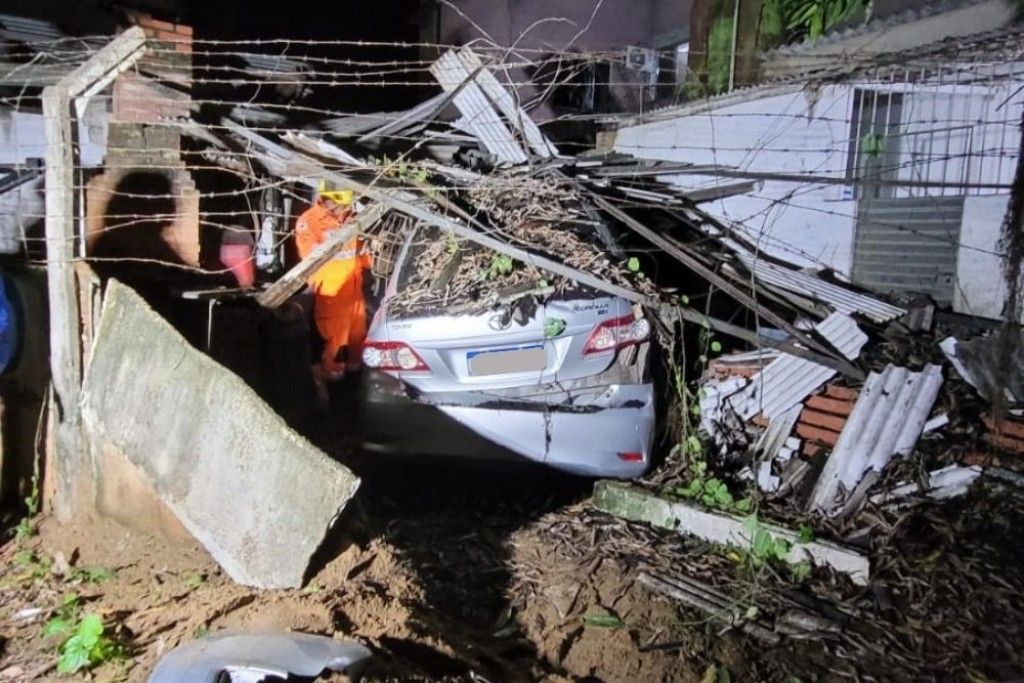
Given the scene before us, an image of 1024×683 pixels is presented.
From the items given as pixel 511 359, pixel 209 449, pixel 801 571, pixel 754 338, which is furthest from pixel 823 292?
pixel 209 449

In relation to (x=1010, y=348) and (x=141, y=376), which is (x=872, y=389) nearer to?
(x=1010, y=348)

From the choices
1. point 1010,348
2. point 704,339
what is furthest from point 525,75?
point 1010,348

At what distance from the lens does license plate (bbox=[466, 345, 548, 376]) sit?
4332mm

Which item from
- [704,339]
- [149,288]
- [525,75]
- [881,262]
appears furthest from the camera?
[525,75]

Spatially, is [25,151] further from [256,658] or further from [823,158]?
[823,158]

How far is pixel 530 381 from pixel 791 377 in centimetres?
213

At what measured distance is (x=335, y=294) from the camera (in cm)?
625

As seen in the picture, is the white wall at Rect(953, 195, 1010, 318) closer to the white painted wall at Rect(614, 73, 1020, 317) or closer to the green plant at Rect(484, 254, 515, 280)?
the white painted wall at Rect(614, 73, 1020, 317)

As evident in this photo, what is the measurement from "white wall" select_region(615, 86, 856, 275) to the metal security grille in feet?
0.53

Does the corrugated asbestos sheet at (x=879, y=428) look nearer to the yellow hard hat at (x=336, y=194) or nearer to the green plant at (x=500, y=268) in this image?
the green plant at (x=500, y=268)

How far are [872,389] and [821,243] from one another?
312 cm

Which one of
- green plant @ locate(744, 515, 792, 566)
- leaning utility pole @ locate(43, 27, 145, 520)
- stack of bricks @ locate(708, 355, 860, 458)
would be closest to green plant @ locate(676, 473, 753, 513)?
green plant @ locate(744, 515, 792, 566)

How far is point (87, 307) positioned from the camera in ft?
13.9

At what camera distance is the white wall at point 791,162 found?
728 centimetres
